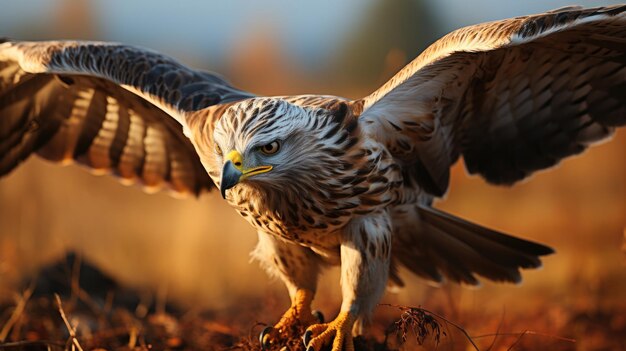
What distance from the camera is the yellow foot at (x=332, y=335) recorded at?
483 centimetres

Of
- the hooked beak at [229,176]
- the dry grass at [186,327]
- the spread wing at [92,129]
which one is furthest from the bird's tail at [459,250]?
the hooked beak at [229,176]

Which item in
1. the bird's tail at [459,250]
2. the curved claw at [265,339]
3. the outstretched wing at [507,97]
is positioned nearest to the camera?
the outstretched wing at [507,97]

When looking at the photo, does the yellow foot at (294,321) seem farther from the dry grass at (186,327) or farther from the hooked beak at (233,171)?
the hooked beak at (233,171)

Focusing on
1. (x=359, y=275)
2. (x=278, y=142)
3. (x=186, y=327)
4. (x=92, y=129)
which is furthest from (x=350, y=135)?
(x=92, y=129)

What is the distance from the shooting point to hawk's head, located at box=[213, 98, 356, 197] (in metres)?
4.34

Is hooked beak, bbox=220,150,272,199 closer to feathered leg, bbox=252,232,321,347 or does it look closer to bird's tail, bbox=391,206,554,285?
feathered leg, bbox=252,232,321,347

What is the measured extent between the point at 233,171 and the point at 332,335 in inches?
48.3

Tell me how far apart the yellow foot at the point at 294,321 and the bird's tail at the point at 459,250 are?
81 cm

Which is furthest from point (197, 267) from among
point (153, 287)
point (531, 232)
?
point (531, 232)

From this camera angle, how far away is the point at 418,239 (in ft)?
19.4

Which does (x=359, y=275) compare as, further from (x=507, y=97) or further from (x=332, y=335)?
(x=507, y=97)

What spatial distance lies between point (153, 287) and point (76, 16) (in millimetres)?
8568

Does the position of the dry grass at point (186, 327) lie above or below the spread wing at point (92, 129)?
below

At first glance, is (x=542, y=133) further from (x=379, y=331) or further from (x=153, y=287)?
(x=153, y=287)
